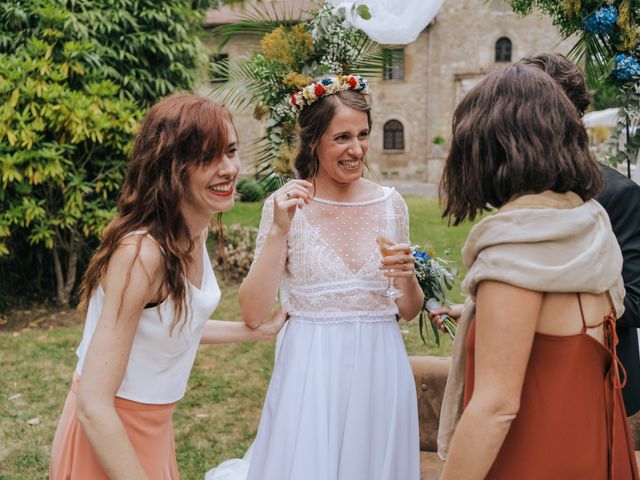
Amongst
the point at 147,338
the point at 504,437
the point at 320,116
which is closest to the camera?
the point at 504,437

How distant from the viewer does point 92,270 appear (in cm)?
171

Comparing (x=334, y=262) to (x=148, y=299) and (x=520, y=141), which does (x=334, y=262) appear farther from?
(x=520, y=141)

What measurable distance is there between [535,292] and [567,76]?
1.17 metres

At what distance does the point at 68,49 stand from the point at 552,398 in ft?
23.1

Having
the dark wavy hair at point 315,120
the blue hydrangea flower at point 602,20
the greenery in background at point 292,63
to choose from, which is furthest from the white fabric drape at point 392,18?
the blue hydrangea flower at point 602,20

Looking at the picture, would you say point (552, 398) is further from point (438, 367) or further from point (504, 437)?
point (438, 367)

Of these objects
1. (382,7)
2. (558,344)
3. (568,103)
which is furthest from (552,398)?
(382,7)

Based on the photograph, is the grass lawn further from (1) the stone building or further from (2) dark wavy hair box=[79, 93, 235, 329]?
(1) the stone building

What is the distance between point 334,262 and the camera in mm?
2715

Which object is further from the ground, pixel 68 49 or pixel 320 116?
pixel 68 49

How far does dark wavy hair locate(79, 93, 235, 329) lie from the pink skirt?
10.9 inches

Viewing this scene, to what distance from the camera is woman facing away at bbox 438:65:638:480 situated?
1450mm

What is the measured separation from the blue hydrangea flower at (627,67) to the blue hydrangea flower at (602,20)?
157 millimetres

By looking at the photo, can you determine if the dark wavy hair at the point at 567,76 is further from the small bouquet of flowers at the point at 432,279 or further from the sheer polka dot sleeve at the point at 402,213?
the small bouquet of flowers at the point at 432,279
